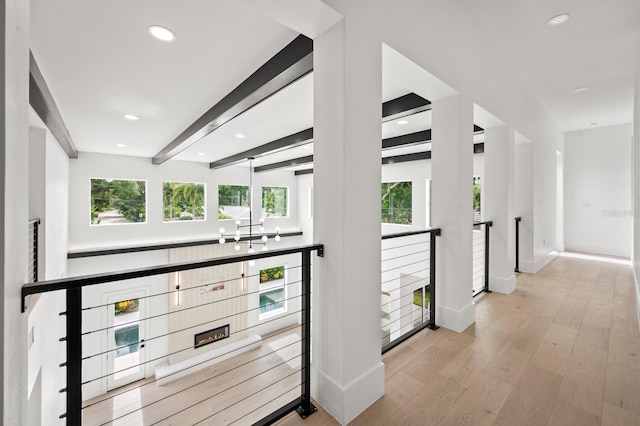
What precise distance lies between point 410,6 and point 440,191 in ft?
4.90

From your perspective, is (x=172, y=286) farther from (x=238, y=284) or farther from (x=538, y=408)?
(x=538, y=408)

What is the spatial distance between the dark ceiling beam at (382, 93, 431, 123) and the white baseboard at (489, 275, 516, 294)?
2318mm

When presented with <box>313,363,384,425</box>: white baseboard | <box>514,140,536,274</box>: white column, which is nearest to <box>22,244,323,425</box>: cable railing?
<box>313,363,384,425</box>: white baseboard

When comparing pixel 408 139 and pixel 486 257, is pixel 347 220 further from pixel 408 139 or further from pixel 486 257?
pixel 408 139

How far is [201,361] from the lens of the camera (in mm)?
6914

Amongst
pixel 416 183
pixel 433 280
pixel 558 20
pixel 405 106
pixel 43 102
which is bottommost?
pixel 433 280

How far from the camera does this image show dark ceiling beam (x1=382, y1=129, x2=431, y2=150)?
4719 millimetres

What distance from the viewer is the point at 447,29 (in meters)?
2.35

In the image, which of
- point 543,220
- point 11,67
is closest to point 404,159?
point 543,220

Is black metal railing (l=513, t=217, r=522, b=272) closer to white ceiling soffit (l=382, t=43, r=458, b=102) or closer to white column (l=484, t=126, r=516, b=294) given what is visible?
white column (l=484, t=126, r=516, b=294)

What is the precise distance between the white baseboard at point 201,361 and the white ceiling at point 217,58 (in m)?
5.09

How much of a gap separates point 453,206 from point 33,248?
4465mm

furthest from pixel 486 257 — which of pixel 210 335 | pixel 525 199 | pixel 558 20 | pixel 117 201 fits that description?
pixel 117 201

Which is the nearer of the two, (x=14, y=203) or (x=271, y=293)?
(x=14, y=203)
